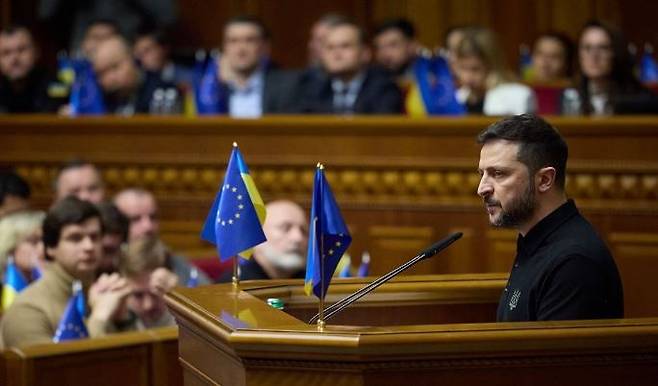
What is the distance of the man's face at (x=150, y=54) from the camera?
10.4 meters

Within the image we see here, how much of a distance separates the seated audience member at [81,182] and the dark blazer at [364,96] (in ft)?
4.22

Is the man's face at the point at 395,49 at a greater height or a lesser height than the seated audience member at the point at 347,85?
greater

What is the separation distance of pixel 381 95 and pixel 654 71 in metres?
2.81

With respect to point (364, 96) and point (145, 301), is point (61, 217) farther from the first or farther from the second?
point (364, 96)

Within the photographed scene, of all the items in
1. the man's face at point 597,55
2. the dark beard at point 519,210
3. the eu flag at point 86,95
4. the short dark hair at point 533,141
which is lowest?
the dark beard at point 519,210

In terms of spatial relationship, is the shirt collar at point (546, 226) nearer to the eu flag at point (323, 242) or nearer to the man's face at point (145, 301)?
the eu flag at point (323, 242)

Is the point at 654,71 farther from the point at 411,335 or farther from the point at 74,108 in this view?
the point at 411,335

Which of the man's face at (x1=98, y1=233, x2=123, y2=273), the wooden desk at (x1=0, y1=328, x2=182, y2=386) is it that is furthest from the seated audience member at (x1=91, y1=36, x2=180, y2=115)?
the wooden desk at (x1=0, y1=328, x2=182, y2=386)

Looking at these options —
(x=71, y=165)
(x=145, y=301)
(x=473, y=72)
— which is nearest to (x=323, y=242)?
(x=145, y=301)

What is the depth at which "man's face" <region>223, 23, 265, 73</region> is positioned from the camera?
8.91 metres

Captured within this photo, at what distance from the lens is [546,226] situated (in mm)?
3781

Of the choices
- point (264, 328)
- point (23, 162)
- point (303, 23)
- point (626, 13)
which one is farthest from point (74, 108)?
point (264, 328)

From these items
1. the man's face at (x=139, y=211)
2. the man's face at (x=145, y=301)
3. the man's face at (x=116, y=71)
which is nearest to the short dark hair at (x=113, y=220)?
the man's face at (x=145, y=301)

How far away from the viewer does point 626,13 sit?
11.4 meters
